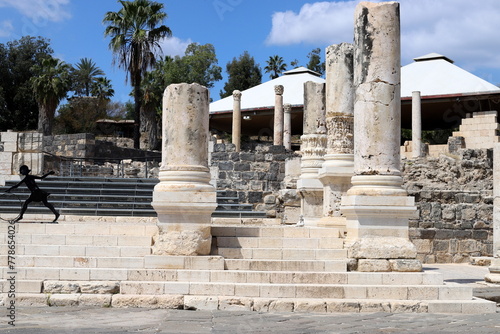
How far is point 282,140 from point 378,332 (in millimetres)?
25386

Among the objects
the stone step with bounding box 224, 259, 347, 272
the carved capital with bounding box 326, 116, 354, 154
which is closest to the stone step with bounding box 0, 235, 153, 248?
the stone step with bounding box 224, 259, 347, 272

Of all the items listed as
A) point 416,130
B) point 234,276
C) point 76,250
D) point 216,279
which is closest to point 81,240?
point 76,250

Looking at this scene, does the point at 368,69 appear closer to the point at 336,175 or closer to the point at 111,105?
the point at 336,175

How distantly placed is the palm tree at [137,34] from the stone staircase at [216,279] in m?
28.8

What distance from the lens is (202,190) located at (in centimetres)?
914

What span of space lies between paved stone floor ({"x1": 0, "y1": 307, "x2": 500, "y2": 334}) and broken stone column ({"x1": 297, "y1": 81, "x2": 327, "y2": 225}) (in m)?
4.98

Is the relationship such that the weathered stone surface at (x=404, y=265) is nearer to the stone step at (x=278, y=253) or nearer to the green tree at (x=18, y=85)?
the stone step at (x=278, y=253)

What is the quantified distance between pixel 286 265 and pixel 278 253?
43 centimetres

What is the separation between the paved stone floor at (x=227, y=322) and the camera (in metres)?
6.44

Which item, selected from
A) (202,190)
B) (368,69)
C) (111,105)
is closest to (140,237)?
(202,190)

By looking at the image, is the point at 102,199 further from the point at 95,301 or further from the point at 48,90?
the point at 48,90

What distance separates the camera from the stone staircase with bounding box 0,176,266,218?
16578 mm

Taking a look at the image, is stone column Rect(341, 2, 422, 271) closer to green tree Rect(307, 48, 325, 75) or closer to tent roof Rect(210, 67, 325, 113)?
tent roof Rect(210, 67, 325, 113)

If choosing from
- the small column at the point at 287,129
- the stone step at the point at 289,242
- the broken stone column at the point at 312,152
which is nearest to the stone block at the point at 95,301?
the stone step at the point at 289,242
